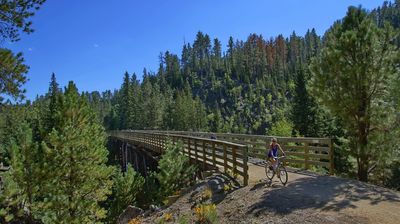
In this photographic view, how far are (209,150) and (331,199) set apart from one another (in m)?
17.0

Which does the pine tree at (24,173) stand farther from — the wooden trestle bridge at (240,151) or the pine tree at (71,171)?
the wooden trestle bridge at (240,151)

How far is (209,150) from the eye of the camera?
2647 centimetres

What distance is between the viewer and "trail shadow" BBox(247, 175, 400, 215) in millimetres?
9227

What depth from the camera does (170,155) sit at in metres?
18.2

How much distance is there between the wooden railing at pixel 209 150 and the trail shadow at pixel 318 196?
1.36 metres

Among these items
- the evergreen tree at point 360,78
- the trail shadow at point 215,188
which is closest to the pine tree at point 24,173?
the trail shadow at point 215,188

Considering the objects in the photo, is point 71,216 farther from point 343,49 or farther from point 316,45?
point 316,45

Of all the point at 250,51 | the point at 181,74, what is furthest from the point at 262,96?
the point at 181,74

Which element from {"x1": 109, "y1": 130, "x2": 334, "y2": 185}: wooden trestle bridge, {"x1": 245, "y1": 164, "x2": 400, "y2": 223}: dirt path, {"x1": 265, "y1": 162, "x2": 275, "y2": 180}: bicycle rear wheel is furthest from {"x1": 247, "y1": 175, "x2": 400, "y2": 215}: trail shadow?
{"x1": 109, "y1": 130, "x2": 334, "y2": 185}: wooden trestle bridge

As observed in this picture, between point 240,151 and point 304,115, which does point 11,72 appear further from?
point 304,115

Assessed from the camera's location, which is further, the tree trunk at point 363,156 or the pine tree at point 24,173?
the pine tree at point 24,173

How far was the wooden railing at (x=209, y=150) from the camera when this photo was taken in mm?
12920

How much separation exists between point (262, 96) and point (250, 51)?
82.9 ft

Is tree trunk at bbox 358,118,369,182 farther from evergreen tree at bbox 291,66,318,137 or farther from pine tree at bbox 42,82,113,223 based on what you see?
evergreen tree at bbox 291,66,318,137
